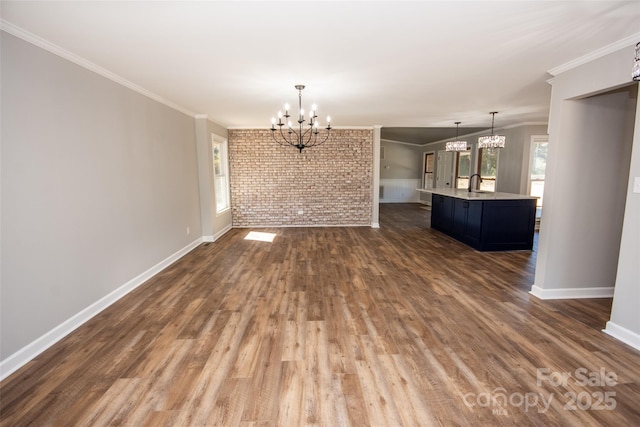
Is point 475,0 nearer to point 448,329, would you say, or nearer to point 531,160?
point 448,329

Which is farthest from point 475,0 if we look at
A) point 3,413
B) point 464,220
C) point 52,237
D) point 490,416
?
point 464,220

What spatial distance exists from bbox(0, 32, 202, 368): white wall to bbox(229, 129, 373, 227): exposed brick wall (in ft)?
10.0

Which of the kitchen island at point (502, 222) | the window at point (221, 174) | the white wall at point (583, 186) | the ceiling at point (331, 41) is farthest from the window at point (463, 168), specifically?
the window at point (221, 174)

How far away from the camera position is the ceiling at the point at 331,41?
1868mm

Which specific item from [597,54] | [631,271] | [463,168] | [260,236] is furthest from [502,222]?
[463,168]

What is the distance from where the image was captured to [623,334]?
239 cm

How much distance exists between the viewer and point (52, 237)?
2.36 metres

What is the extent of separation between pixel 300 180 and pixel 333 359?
5316 millimetres

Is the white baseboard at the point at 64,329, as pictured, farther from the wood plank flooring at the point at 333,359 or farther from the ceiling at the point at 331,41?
the ceiling at the point at 331,41

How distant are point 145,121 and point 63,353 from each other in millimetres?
2635

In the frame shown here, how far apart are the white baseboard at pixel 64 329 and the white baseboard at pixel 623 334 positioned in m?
4.49

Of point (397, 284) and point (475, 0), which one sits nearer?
point (475, 0)

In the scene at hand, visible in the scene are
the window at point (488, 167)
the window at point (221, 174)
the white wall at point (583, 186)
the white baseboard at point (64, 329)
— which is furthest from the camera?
the window at point (488, 167)

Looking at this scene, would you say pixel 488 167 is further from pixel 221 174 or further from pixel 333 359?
pixel 333 359
